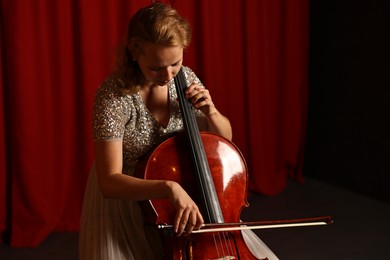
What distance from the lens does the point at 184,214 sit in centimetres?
119

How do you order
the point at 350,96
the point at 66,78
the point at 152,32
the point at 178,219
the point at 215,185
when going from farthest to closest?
the point at 350,96, the point at 66,78, the point at 215,185, the point at 152,32, the point at 178,219

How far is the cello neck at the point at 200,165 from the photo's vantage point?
4.35 feet

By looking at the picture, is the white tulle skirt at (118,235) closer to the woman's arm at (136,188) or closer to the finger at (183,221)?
the woman's arm at (136,188)

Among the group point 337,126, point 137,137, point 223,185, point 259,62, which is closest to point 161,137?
point 137,137

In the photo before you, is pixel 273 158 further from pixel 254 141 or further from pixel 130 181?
pixel 130 181

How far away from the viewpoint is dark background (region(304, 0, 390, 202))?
306cm

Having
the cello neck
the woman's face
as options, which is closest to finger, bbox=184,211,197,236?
the cello neck

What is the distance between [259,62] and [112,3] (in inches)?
39.4

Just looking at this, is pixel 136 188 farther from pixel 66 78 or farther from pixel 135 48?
pixel 66 78

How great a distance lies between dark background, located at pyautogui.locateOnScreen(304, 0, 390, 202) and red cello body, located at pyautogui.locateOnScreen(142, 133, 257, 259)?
6.15 ft

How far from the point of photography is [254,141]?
3264 mm

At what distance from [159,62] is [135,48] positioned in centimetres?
9

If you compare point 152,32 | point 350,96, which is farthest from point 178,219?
point 350,96

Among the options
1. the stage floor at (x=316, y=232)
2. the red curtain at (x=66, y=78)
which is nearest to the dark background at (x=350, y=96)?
the stage floor at (x=316, y=232)
